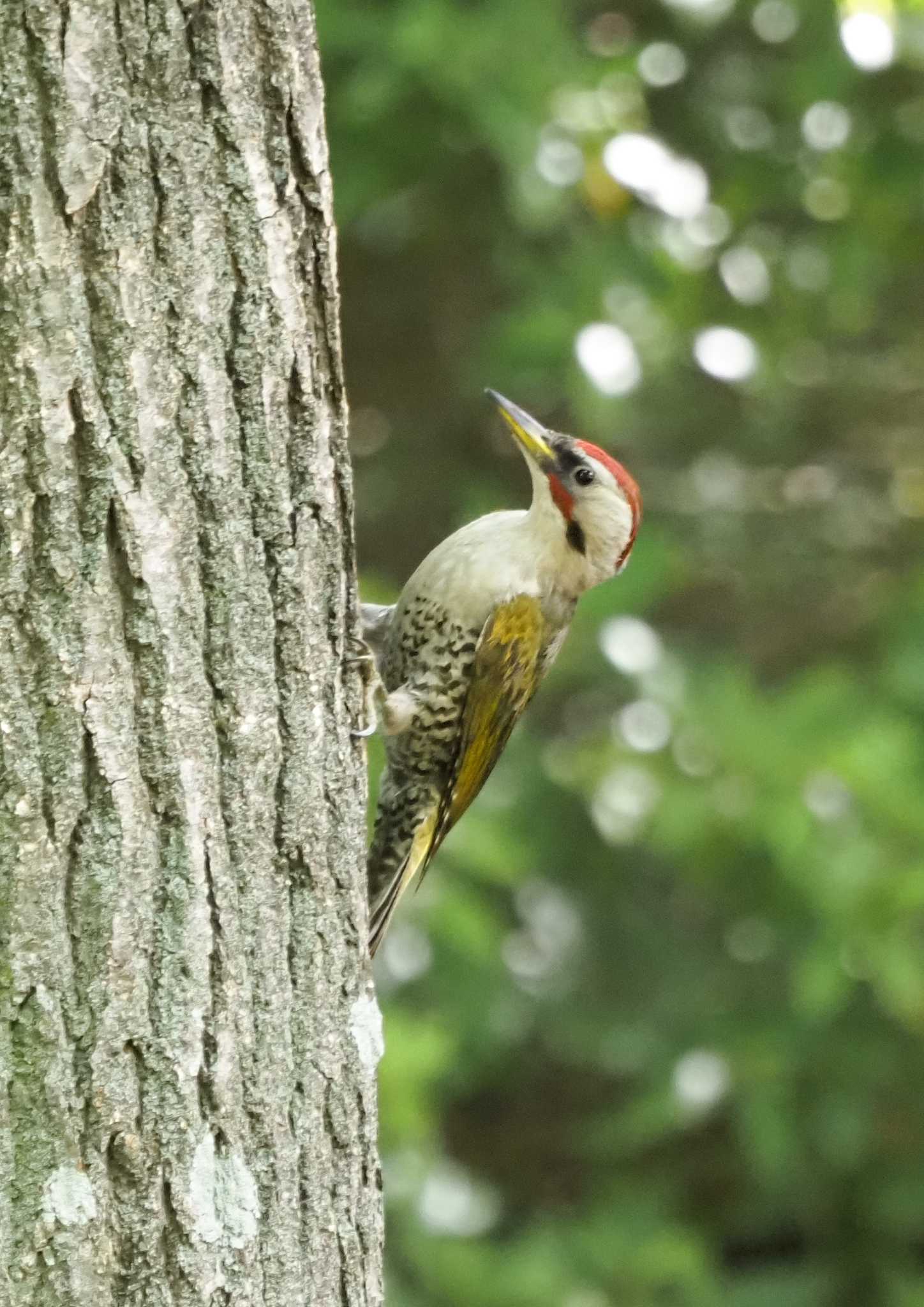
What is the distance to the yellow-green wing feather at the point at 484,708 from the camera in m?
4.03

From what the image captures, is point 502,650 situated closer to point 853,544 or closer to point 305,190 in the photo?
point 305,190

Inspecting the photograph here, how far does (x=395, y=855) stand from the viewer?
412cm

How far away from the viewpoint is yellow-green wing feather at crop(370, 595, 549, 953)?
4027 mm

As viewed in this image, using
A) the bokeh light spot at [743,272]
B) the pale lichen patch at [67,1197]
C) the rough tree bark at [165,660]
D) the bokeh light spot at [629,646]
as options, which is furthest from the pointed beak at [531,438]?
the bokeh light spot at [743,272]

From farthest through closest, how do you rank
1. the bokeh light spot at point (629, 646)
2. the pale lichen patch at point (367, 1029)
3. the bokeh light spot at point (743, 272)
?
the bokeh light spot at point (743, 272)
the bokeh light spot at point (629, 646)
the pale lichen patch at point (367, 1029)

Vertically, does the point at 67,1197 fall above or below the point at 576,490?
below

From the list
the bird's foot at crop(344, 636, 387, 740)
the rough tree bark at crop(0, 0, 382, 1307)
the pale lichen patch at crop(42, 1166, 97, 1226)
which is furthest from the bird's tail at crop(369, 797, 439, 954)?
the pale lichen patch at crop(42, 1166, 97, 1226)

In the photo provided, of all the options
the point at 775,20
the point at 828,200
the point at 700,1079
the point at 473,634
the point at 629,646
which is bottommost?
the point at 700,1079

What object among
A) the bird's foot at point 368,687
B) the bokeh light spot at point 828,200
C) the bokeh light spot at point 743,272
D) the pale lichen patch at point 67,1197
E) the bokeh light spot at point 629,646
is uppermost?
the bokeh light spot at point 828,200

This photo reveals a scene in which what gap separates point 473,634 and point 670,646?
2.65 m

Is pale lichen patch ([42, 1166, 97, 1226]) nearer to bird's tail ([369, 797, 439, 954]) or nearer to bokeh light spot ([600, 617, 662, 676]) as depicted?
bird's tail ([369, 797, 439, 954])

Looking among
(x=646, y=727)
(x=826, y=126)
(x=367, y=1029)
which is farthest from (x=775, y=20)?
(x=367, y=1029)

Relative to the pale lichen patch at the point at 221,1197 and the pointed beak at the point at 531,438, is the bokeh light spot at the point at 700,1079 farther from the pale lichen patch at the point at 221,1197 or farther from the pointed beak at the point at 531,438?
the pale lichen patch at the point at 221,1197

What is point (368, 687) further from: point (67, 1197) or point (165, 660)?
point (67, 1197)
